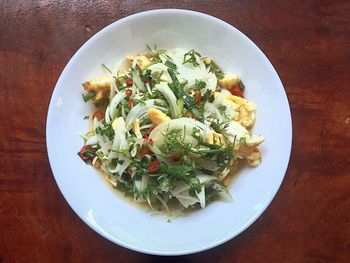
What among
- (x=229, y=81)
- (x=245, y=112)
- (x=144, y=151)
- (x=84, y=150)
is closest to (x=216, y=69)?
(x=229, y=81)

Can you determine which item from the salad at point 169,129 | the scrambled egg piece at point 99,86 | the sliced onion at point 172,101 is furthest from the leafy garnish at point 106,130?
the sliced onion at point 172,101

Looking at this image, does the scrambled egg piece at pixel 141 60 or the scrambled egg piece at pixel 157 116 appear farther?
the scrambled egg piece at pixel 141 60

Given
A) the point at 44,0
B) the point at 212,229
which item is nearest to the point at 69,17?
the point at 44,0

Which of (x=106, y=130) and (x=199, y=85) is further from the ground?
(x=199, y=85)

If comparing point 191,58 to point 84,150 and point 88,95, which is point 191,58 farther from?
point 84,150

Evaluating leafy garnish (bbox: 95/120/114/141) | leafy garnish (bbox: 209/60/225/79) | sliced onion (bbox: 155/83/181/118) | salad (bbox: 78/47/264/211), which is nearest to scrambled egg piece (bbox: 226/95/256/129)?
salad (bbox: 78/47/264/211)

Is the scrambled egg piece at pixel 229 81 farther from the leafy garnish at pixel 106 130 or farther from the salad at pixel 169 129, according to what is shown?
the leafy garnish at pixel 106 130
